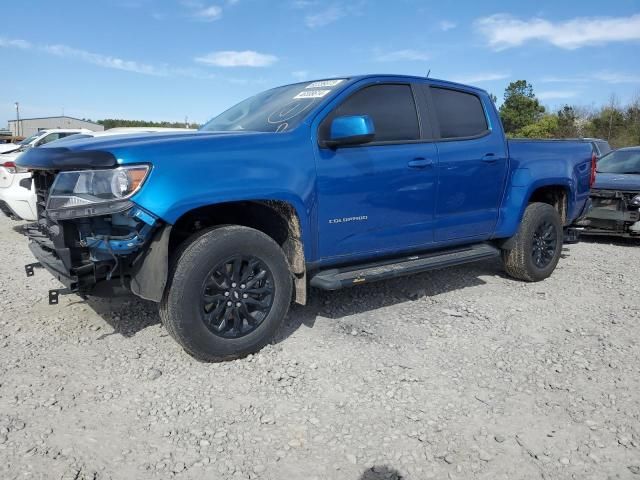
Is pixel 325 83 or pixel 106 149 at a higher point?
pixel 325 83

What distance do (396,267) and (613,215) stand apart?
17.7 ft

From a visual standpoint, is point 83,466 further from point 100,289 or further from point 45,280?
point 45,280

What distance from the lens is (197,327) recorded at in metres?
3.32

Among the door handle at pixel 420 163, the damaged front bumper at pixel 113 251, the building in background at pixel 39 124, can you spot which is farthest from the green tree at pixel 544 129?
the building in background at pixel 39 124

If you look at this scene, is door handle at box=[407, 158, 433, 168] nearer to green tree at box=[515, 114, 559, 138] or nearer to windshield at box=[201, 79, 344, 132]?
windshield at box=[201, 79, 344, 132]

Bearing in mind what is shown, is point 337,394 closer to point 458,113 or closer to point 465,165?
point 465,165

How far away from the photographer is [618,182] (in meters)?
8.13

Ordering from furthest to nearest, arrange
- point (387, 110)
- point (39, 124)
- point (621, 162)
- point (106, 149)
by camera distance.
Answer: point (39, 124)
point (621, 162)
point (387, 110)
point (106, 149)

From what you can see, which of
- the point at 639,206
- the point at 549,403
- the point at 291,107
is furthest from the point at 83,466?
the point at 639,206

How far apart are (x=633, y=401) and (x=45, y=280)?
5.09 m

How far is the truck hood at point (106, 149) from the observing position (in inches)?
120

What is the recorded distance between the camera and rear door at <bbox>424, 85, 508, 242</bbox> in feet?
14.9

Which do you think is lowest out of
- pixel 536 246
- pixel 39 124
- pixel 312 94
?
pixel 536 246

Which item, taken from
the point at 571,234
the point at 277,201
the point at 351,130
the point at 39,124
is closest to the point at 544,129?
the point at 571,234
